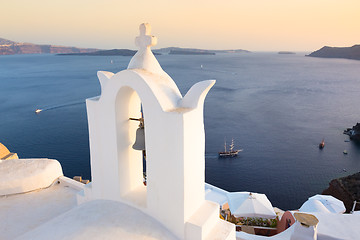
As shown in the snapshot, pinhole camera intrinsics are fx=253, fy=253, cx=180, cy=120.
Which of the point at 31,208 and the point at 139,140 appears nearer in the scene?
the point at 139,140

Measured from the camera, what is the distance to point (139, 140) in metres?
4.75

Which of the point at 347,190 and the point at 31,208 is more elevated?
the point at 31,208

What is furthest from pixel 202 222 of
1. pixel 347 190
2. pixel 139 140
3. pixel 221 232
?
pixel 347 190

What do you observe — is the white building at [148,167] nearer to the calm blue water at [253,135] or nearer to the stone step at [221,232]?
the stone step at [221,232]

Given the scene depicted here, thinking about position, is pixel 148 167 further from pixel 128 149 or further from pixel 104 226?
pixel 104 226

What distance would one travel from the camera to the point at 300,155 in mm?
38812

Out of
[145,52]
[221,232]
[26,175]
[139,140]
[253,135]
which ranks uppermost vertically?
[145,52]

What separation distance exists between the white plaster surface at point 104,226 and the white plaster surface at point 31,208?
197 centimetres

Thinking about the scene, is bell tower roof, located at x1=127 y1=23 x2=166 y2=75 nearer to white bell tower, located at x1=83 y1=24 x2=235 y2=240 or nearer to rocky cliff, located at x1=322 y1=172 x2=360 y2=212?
white bell tower, located at x1=83 y1=24 x2=235 y2=240

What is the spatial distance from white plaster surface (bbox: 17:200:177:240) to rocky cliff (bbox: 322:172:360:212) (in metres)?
24.2

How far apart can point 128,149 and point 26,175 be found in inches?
192

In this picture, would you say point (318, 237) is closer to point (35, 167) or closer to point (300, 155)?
point (35, 167)

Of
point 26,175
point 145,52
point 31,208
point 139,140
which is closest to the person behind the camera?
point 145,52

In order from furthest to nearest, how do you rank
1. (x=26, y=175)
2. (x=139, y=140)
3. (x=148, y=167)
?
(x=26, y=175), (x=139, y=140), (x=148, y=167)
